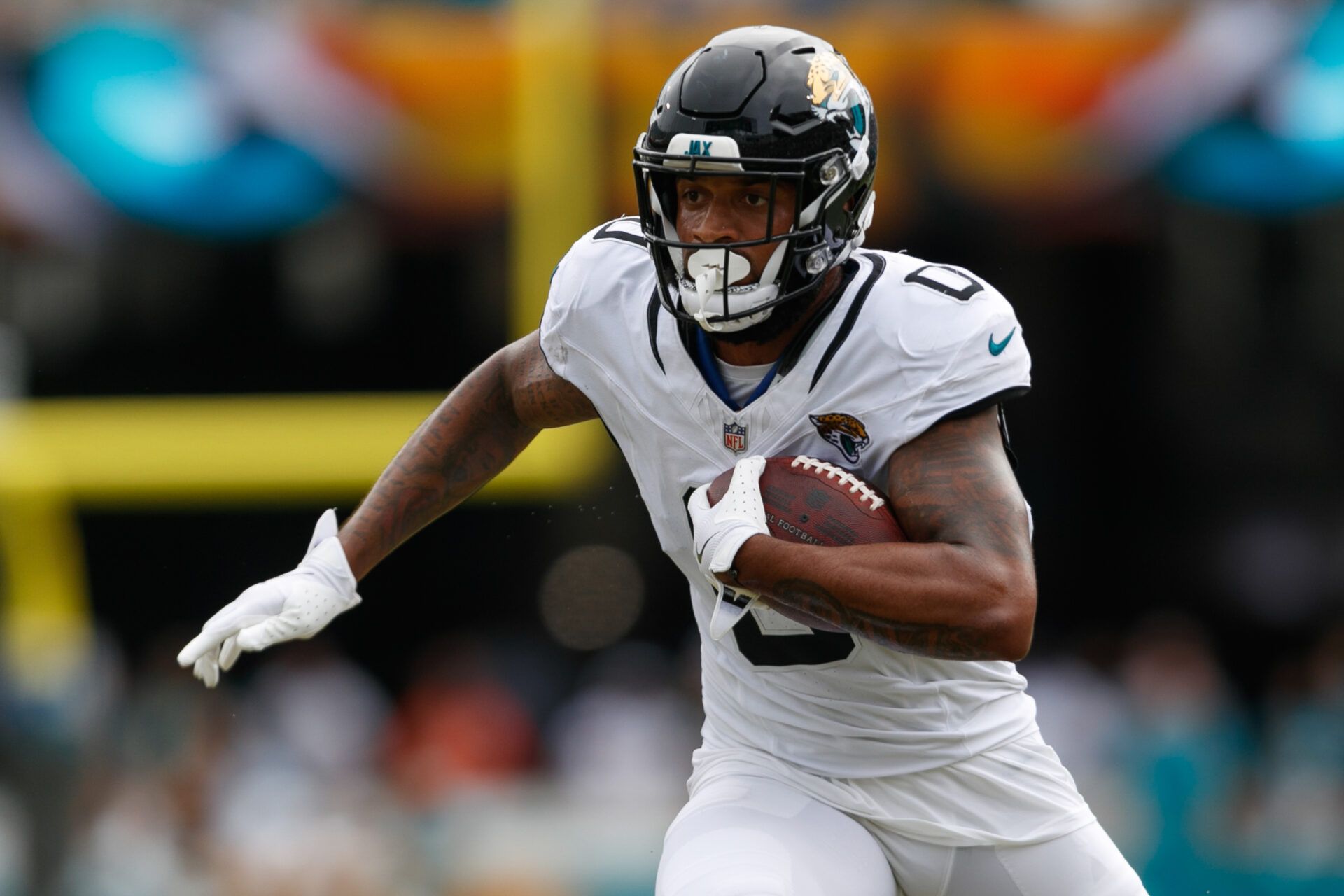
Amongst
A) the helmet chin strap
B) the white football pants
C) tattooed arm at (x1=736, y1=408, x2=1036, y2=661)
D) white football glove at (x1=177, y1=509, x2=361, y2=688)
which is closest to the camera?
tattooed arm at (x1=736, y1=408, x2=1036, y2=661)

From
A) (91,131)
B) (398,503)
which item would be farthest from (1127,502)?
(398,503)

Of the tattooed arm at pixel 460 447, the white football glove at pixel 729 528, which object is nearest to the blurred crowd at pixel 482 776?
the tattooed arm at pixel 460 447

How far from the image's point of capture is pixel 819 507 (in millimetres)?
2674

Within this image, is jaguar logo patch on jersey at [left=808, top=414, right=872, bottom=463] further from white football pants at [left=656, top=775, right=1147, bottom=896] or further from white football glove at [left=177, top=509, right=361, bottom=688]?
white football glove at [left=177, top=509, right=361, bottom=688]

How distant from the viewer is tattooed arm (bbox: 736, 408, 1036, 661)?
2.56 meters

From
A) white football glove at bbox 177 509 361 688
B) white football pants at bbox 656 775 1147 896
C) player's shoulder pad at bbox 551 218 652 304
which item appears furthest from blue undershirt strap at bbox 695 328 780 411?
white football glove at bbox 177 509 361 688

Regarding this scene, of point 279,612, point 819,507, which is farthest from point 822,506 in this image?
point 279,612

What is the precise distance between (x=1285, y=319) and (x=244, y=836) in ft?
23.4

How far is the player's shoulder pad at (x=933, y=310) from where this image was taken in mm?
2785

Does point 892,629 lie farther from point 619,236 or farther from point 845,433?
point 619,236

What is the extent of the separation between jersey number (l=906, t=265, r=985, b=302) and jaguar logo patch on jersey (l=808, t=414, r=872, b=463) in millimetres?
269

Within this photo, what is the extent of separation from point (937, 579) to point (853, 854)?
52 centimetres

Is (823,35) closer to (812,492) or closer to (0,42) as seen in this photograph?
(0,42)

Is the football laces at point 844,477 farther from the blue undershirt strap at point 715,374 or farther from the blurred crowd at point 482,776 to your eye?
the blurred crowd at point 482,776
